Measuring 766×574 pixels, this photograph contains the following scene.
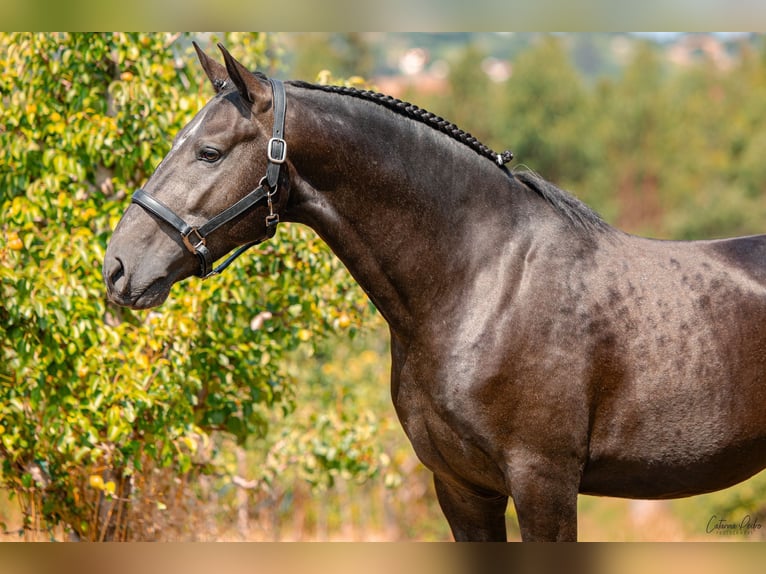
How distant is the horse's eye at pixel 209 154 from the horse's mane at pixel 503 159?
39 centimetres

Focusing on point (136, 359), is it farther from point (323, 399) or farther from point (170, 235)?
point (323, 399)

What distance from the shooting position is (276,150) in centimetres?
255

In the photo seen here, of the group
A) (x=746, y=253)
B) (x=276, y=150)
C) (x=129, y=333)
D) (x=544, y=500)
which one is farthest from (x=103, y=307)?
(x=746, y=253)

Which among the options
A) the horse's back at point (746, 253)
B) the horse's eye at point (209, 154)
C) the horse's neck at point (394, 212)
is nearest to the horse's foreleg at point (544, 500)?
the horse's neck at point (394, 212)

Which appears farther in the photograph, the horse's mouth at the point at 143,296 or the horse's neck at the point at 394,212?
the horse's neck at the point at 394,212

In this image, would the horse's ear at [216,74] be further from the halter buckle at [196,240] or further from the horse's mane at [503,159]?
the halter buckle at [196,240]

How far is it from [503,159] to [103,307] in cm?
235

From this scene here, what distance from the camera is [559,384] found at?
102 inches

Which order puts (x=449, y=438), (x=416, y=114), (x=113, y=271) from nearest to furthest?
(x=113, y=271), (x=449, y=438), (x=416, y=114)

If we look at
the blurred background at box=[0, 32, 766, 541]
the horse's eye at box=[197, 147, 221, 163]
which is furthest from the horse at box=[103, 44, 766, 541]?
the blurred background at box=[0, 32, 766, 541]

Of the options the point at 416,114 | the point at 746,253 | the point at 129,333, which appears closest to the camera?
the point at 416,114

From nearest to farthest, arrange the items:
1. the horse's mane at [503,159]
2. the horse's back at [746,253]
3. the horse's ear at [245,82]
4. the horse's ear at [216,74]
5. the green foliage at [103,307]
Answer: the horse's ear at [245,82], the horse's ear at [216,74], the horse's mane at [503,159], the horse's back at [746,253], the green foliage at [103,307]

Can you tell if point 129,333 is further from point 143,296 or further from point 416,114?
point 416,114

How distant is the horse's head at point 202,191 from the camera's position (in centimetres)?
253
